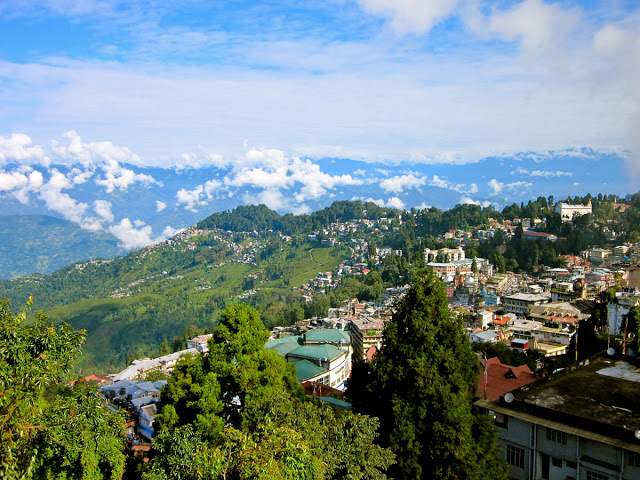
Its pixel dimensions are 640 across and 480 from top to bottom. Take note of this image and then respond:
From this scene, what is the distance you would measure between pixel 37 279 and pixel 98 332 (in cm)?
6766

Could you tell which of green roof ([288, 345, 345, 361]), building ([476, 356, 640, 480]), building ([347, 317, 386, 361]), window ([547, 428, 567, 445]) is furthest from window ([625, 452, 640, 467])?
building ([347, 317, 386, 361])

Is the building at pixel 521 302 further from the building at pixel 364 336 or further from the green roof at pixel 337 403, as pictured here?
the green roof at pixel 337 403

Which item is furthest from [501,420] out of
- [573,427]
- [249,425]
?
[249,425]

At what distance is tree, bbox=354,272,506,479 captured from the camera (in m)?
9.82

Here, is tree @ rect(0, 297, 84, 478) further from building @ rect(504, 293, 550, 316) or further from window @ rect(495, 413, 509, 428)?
building @ rect(504, 293, 550, 316)

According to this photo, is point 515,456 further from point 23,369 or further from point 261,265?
point 261,265

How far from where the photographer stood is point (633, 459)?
362 inches

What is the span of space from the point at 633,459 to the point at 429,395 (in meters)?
3.86

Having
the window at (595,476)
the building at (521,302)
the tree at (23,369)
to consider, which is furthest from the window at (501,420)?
the building at (521,302)

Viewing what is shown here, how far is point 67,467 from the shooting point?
9539mm

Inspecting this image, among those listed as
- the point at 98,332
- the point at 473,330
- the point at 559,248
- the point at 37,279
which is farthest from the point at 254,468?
the point at 37,279

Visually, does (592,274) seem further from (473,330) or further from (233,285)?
(233,285)

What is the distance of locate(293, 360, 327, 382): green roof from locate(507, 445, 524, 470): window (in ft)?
52.5

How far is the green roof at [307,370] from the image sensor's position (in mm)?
26859
